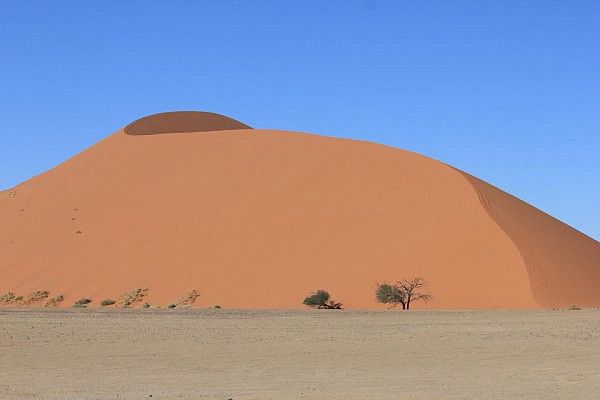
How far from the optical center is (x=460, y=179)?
54344 mm

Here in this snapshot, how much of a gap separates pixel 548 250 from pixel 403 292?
10.4 metres

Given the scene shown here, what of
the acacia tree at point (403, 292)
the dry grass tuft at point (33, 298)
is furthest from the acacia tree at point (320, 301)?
the dry grass tuft at point (33, 298)

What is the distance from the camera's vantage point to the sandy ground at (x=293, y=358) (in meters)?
13.0

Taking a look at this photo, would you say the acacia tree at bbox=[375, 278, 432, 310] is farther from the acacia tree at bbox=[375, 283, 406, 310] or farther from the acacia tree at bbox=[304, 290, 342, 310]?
the acacia tree at bbox=[304, 290, 342, 310]

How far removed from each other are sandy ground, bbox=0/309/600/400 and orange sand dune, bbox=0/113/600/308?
16.6 metres

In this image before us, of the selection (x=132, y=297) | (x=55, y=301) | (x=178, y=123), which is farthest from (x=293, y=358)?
(x=178, y=123)

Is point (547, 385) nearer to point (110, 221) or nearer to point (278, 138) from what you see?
point (110, 221)

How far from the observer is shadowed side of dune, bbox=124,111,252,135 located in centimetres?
7625

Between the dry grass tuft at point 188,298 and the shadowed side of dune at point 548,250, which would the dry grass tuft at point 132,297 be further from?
the shadowed side of dune at point 548,250

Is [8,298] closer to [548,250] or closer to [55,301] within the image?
[55,301]

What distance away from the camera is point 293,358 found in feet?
58.0

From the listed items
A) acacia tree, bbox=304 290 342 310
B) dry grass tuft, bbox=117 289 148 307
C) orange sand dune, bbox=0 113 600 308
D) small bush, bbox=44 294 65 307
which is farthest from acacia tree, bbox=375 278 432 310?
small bush, bbox=44 294 65 307

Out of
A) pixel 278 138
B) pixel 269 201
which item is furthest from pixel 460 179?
pixel 278 138

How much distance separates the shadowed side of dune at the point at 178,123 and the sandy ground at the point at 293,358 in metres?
48.3
